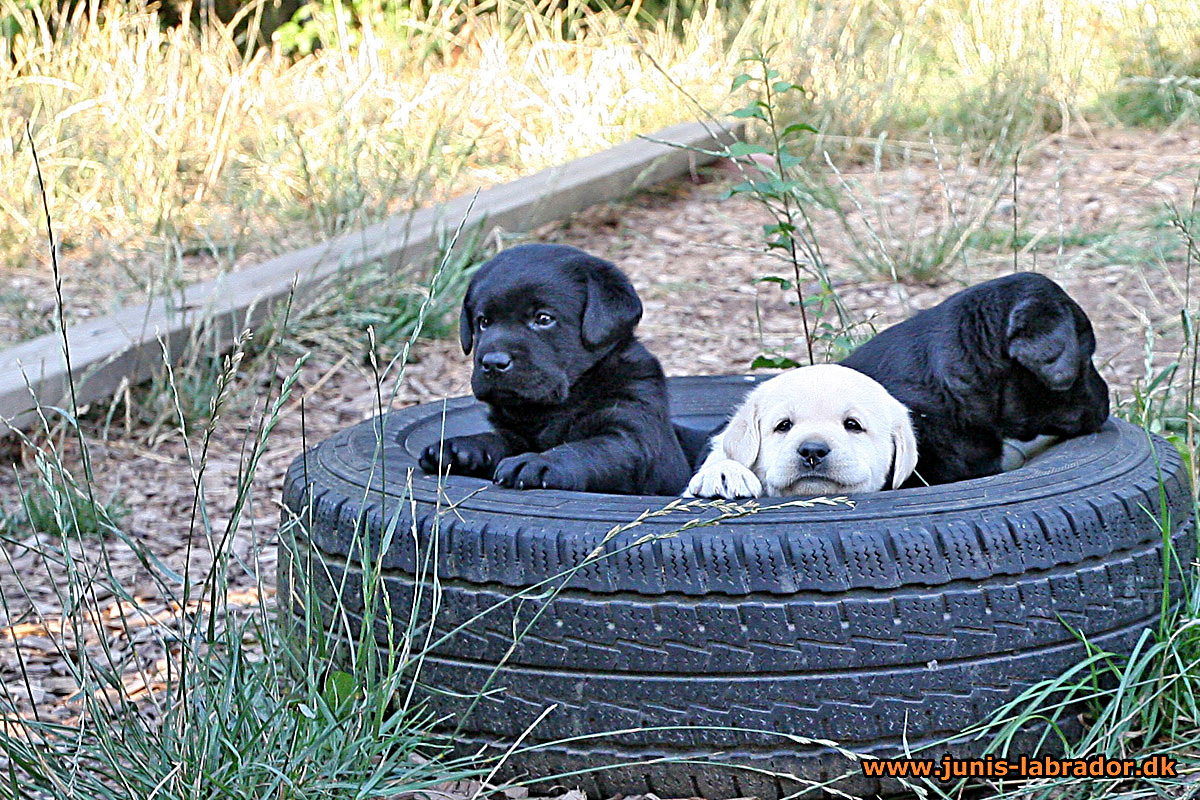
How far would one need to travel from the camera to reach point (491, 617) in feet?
8.76

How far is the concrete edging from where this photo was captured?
5137 millimetres

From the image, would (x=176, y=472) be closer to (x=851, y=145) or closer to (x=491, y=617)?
(x=491, y=617)

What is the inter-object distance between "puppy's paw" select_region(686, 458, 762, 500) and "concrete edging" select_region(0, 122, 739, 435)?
54.2 inches

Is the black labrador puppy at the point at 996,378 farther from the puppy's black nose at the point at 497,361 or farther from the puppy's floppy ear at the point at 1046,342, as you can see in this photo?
the puppy's black nose at the point at 497,361

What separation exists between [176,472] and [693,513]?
10.9 feet

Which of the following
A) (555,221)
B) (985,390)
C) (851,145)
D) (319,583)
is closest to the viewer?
(319,583)

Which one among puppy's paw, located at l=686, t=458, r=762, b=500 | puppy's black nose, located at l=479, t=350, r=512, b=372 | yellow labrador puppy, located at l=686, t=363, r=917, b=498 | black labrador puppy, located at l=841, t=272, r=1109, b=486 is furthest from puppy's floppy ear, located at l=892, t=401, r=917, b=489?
puppy's black nose, located at l=479, t=350, r=512, b=372

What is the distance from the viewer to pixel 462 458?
126 inches

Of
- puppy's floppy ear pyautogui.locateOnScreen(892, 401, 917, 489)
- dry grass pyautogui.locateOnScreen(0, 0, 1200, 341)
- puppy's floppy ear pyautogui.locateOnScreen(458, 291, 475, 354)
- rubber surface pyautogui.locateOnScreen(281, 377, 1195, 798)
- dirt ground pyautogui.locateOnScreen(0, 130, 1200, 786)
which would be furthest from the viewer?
dry grass pyautogui.locateOnScreen(0, 0, 1200, 341)

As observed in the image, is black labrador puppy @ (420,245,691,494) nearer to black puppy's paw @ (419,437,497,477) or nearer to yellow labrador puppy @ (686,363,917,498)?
black puppy's paw @ (419,437,497,477)

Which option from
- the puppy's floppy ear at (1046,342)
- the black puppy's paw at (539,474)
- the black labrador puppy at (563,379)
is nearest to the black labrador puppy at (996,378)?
the puppy's floppy ear at (1046,342)

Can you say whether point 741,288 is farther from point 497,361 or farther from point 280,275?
point 497,361

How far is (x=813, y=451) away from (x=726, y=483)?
0.21m

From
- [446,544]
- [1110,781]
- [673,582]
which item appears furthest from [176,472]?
[1110,781]
